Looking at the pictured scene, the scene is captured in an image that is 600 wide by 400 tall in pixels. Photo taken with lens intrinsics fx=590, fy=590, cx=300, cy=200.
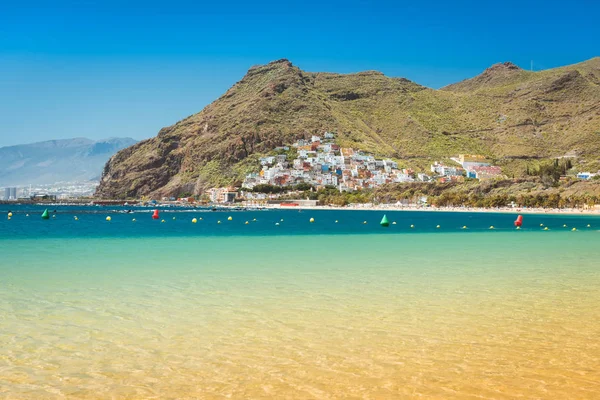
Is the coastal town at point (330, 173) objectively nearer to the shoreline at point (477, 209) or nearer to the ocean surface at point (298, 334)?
the shoreline at point (477, 209)

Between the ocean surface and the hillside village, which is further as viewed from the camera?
the hillside village

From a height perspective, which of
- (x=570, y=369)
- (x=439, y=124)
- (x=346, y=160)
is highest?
(x=439, y=124)

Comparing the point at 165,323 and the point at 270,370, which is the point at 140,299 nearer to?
Result: the point at 165,323

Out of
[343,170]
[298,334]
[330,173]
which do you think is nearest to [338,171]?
[343,170]

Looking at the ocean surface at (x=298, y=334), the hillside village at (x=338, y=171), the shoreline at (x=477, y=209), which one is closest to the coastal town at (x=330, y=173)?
the hillside village at (x=338, y=171)

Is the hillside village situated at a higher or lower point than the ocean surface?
higher

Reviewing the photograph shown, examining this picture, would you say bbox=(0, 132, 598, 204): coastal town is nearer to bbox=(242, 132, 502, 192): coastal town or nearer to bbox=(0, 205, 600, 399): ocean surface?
bbox=(242, 132, 502, 192): coastal town

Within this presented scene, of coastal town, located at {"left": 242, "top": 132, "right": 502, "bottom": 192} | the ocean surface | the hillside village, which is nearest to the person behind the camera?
the ocean surface

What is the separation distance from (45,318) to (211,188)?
6723 inches

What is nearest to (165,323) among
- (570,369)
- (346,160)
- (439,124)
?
(570,369)

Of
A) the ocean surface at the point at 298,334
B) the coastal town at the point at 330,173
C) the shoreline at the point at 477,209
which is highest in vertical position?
the coastal town at the point at 330,173

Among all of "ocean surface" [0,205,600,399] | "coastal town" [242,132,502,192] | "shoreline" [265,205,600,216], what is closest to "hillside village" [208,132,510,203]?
"coastal town" [242,132,502,192]

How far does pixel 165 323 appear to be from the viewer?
10664 millimetres

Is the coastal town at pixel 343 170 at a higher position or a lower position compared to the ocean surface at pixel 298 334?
higher
